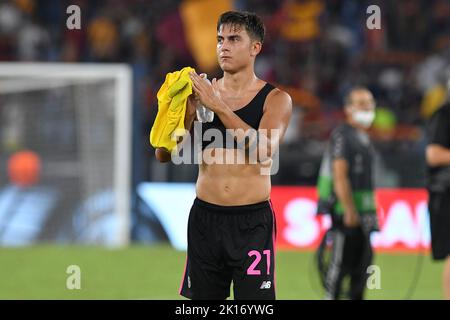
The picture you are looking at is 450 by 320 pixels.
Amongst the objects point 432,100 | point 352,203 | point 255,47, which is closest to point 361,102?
point 352,203

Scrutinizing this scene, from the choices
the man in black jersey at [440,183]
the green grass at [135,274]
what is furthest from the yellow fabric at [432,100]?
the man in black jersey at [440,183]

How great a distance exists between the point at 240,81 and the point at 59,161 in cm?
847

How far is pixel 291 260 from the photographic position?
1311cm

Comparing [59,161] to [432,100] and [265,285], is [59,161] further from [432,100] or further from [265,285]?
[265,285]

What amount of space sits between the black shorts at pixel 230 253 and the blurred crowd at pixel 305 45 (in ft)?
36.7

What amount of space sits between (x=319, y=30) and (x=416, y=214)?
5845mm

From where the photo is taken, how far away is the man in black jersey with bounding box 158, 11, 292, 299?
5.88 m

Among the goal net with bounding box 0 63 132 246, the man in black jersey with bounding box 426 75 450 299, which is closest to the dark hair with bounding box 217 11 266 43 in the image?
the man in black jersey with bounding box 426 75 450 299

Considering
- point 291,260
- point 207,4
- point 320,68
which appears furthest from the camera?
point 320,68

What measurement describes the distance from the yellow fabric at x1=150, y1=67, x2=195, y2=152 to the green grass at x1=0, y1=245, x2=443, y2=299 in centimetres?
408

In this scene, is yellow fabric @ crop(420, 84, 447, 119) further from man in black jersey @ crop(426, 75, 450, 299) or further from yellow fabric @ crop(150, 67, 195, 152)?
yellow fabric @ crop(150, 67, 195, 152)

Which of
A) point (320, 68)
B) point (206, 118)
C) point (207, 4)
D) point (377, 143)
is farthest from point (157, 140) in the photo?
point (320, 68)

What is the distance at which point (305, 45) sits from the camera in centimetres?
1873
